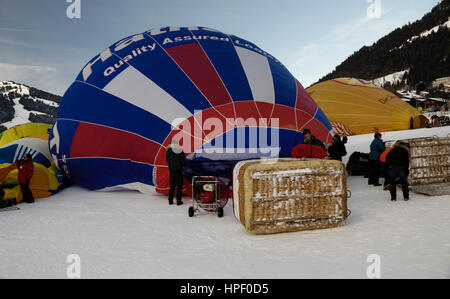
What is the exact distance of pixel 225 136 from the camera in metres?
5.68

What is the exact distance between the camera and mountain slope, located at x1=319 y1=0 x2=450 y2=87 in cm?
9050

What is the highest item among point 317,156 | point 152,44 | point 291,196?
point 152,44

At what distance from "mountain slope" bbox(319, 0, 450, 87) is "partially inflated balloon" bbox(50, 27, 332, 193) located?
97.7m

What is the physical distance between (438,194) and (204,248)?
14.6ft

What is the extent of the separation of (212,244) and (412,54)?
413 feet

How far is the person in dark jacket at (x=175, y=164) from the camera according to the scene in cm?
535

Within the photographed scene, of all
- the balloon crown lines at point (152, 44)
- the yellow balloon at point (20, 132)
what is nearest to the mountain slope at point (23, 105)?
the yellow balloon at point (20, 132)

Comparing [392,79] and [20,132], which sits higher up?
[392,79]

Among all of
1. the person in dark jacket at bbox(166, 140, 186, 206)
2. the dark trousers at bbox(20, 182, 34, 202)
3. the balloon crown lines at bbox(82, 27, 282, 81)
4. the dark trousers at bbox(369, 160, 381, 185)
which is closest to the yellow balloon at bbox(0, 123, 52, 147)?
the balloon crown lines at bbox(82, 27, 282, 81)

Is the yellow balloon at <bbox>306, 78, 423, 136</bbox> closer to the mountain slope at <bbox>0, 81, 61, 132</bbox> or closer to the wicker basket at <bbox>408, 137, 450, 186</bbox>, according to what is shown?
the wicker basket at <bbox>408, 137, 450, 186</bbox>

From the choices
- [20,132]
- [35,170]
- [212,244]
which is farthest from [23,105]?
[212,244]

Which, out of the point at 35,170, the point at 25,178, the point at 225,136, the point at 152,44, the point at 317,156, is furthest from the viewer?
the point at 152,44

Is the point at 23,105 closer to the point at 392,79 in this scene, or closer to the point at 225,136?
the point at 392,79

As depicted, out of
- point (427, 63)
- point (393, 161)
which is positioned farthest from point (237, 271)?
point (427, 63)
